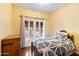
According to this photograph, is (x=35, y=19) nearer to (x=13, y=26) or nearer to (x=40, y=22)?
(x=40, y=22)

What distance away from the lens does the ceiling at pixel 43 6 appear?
5.32ft

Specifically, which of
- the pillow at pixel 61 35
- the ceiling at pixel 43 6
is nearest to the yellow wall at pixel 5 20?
the ceiling at pixel 43 6

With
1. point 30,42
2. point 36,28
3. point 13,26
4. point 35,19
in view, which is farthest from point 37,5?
point 30,42

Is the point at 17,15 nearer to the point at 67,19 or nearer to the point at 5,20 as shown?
the point at 5,20

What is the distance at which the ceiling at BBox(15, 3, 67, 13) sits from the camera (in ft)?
5.32

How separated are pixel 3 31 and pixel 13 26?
0.18 meters

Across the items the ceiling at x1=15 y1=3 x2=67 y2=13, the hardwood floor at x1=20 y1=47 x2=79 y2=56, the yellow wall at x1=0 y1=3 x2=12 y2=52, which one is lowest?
the hardwood floor at x1=20 y1=47 x2=79 y2=56

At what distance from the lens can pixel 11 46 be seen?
1662 millimetres

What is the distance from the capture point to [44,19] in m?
1.68

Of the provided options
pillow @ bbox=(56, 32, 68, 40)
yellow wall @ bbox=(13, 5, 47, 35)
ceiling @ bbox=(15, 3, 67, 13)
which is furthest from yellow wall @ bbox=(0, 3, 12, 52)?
pillow @ bbox=(56, 32, 68, 40)

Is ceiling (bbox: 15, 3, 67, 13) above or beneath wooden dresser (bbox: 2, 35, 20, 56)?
above

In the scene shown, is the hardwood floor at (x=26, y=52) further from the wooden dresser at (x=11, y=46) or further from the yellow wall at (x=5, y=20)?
the yellow wall at (x=5, y=20)

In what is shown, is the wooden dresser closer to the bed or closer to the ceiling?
the bed

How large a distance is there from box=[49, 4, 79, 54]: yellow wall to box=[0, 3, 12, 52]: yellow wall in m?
0.70
